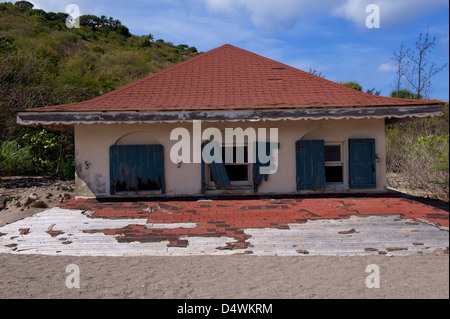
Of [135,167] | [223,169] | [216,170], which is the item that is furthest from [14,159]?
[223,169]

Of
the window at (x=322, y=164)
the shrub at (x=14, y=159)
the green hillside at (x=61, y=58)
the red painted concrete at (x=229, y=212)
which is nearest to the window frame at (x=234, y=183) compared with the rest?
the red painted concrete at (x=229, y=212)

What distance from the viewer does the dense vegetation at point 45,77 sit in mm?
13695

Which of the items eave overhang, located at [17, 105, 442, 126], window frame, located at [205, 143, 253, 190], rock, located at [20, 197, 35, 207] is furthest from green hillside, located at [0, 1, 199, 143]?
window frame, located at [205, 143, 253, 190]

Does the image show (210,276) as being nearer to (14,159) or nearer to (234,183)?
(234,183)

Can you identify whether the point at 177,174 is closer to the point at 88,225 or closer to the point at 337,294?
the point at 88,225

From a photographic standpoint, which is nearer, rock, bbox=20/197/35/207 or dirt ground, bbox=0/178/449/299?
dirt ground, bbox=0/178/449/299

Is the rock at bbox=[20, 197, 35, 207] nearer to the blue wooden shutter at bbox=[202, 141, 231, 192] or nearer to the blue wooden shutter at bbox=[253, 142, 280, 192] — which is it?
the blue wooden shutter at bbox=[202, 141, 231, 192]

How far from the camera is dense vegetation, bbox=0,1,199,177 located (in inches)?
539

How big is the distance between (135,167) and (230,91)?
3477 millimetres

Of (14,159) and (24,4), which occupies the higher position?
(24,4)

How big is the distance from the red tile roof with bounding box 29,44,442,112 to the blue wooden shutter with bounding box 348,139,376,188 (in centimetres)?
117

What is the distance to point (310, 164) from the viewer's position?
349 inches

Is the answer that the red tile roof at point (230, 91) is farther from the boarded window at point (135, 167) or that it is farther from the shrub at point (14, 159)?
the shrub at point (14, 159)

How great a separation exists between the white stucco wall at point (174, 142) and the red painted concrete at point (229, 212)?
0.73m
